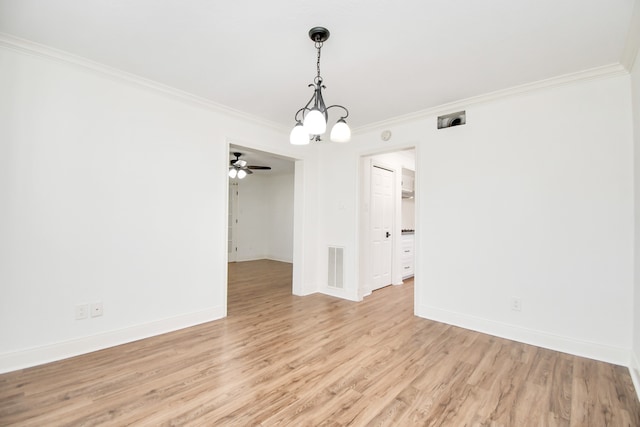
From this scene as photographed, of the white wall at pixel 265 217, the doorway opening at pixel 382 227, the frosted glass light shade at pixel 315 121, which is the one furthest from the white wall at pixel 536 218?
the white wall at pixel 265 217

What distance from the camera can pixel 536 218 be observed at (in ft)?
9.15

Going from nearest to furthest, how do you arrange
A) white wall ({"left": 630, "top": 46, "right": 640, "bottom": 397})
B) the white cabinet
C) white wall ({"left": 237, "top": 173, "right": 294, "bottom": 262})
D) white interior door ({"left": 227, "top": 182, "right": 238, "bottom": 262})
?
1. white wall ({"left": 630, "top": 46, "right": 640, "bottom": 397})
2. the white cabinet
3. white interior door ({"left": 227, "top": 182, "right": 238, "bottom": 262})
4. white wall ({"left": 237, "top": 173, "right": 294, "bottom": 262})

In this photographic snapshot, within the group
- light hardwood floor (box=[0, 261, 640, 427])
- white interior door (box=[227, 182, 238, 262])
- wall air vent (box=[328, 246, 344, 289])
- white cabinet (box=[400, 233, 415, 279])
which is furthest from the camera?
white interior door (box=[227, 182, 238, 262])

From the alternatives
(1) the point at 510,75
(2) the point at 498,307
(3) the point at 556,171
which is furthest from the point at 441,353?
(1) the point at 510,75

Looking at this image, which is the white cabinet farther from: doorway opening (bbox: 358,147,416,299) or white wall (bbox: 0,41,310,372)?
white wall (bbox: 0,41,310,372)

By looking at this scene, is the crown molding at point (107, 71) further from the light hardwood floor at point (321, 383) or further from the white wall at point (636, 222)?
the white wall at point (636, 222)

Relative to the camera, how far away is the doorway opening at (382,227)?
4414mm

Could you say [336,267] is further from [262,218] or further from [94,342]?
[262,218]

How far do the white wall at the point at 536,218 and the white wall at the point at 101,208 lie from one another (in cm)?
263

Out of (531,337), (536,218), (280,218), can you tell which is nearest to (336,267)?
(531,337)

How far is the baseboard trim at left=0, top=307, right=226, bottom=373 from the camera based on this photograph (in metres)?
2.19

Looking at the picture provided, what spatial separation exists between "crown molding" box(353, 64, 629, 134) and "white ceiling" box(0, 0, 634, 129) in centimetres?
9

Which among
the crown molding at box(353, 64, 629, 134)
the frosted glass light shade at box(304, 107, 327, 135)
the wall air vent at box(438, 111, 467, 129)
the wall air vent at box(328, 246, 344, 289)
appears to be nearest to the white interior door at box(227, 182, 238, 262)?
the wall air vent at box(328, 246, 344, 289)

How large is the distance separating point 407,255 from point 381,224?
123 centimetres
